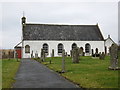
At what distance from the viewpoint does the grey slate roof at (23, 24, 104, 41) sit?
5175 centimetres

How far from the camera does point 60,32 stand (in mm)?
53500

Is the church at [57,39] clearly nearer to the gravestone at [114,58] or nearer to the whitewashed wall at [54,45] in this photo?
the whitewashed wall at [54,45]

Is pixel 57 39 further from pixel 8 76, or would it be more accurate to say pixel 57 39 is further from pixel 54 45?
pixel 8 76

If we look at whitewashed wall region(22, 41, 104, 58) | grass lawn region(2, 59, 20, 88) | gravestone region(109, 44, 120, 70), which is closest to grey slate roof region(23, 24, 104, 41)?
whitewashed wall region(22, 41, 104, 58)

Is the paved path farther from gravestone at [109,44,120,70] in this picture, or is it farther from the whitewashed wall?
the whitewashed wall

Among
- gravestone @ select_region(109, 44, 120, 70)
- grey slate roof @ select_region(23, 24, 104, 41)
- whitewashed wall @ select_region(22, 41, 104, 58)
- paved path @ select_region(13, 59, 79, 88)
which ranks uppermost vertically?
grey slate roof @ select_region(23, 24, 104, 41)

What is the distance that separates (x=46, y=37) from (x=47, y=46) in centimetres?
204

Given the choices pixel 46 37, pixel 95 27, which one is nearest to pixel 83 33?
pixel 95 27

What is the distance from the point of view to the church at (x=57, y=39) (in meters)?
51.0

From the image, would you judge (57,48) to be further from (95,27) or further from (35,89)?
(35,89)

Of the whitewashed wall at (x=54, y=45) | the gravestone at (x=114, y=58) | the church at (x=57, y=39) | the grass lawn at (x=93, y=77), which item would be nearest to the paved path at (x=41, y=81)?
the grass lawn at (x=93, y=77)

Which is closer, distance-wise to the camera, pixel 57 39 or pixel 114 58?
pixel 114 58

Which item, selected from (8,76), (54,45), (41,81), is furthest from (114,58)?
(54,45)

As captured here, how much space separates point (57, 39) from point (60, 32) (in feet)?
7.82
